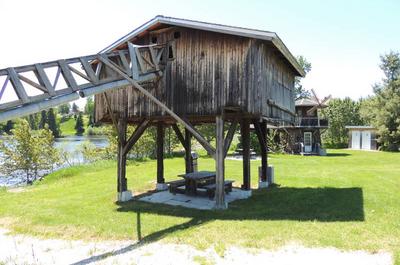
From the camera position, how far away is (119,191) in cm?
1390

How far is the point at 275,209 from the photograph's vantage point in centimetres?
1170

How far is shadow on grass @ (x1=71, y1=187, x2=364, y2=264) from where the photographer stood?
1022cm

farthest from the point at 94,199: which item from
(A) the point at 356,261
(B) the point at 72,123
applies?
(B) the point at 72,123

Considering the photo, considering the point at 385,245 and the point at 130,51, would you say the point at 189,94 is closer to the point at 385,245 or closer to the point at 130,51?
the point at 130,51

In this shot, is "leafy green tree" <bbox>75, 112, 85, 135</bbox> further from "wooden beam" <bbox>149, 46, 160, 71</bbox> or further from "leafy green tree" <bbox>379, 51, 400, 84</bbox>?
"wooden beam" <bbox>149, 46, 160, 71</bbox>

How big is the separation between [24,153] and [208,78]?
19.4 meters

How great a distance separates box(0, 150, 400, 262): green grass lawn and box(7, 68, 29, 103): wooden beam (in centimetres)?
383

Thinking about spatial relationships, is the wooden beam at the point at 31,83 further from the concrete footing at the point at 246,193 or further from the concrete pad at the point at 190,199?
the concrete footing at the point at 246,193

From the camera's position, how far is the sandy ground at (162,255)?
23.4 feet

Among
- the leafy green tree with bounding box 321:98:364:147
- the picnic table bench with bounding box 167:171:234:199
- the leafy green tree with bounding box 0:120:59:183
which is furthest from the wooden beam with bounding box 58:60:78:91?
the leafy green tree with bounding box 321:98:364:147

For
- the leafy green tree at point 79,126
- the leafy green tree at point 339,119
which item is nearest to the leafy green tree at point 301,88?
the leafy green tree at point 339,119

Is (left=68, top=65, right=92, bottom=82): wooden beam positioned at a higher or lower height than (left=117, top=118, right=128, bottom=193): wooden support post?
higher

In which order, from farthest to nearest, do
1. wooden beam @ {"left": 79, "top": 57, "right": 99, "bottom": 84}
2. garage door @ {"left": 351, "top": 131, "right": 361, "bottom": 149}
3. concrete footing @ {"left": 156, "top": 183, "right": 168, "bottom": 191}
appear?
garage door @ {"left": 351, "top": 131, "right": 361, "bottom": 149} → concrete footing @ {"left": 156, "top": 183, "right": 168, "bottom": 191} → wooden beam @ {"left": 79, "top": 57, "right": 99, "bottom": 84}

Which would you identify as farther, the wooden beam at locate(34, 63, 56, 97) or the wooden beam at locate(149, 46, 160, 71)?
the wooden beam at locate(149, 46, 160, 71)
